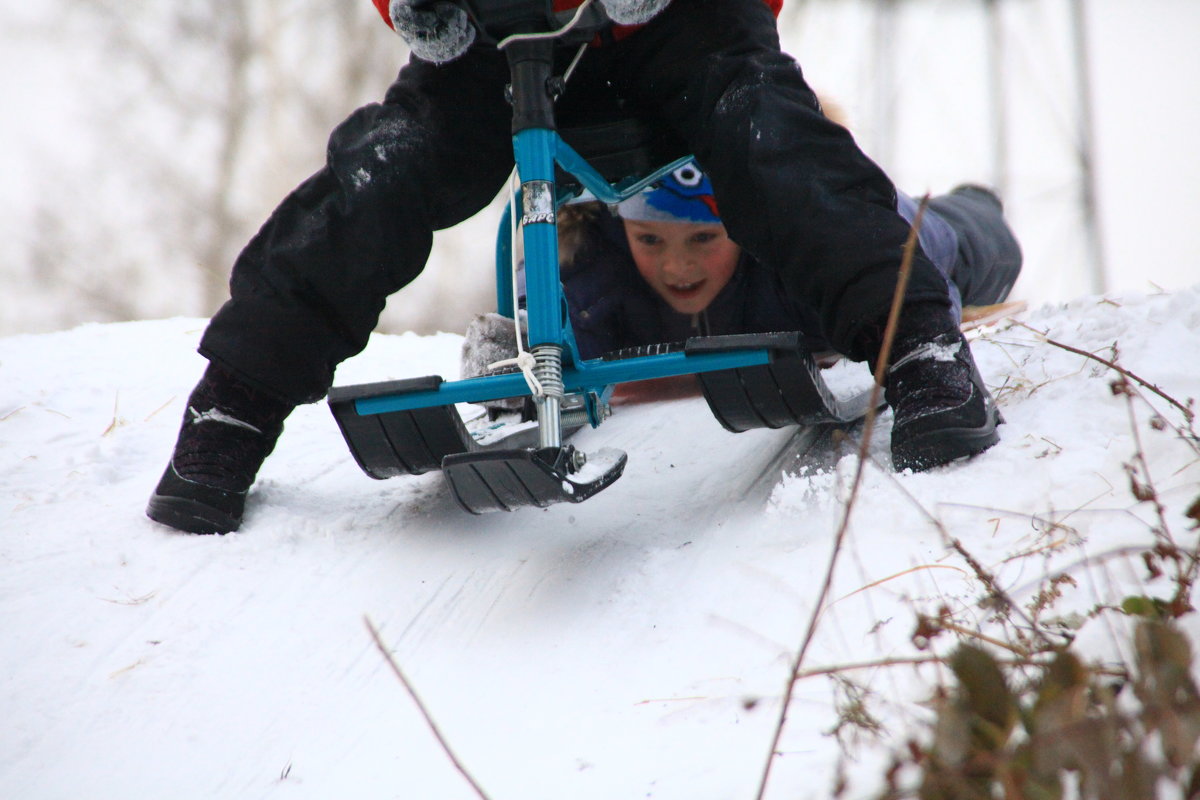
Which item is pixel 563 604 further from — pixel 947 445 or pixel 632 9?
pixel 632 9

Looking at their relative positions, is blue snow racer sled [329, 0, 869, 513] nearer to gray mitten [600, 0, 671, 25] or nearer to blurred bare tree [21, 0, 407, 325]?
gray mitten [600, 0, 671, 25]

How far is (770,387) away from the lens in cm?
130

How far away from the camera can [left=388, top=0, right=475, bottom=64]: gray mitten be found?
1.32 m

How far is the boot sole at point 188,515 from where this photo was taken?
1341 mm

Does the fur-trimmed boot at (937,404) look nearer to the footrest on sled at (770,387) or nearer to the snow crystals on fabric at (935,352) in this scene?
the snow crystals on fabric at (935,352)

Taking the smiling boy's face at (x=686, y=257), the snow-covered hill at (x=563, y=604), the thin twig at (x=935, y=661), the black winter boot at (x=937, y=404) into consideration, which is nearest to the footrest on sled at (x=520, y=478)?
the snow-covered hill at (x=563, y=604)

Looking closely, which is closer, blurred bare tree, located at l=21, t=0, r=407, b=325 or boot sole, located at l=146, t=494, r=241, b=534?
boot sole, located at l=146, t=494, r=241, b=534

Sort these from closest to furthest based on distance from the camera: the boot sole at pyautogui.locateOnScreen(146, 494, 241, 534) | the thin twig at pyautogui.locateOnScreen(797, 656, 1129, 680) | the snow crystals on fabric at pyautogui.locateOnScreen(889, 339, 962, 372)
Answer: the thin twig at pyautogui.locateOnScreen(797, 656, 1129, 680)
the snow crystals on fabric at pyautogui.locateOnScreen(889, 339, 962, 372)
the boot sole at pyautogui.locateOnScreen(146, 494, 241, 534)

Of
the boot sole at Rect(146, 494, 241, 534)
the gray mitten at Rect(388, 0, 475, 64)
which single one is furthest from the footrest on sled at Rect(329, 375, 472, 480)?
the gray mitten at Rect(388, 0, 475, 64)

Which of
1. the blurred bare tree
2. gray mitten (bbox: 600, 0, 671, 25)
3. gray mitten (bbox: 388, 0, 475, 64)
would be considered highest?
gray mitten (bbox: 388, 0, 475, 64)

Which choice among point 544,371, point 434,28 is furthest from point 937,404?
point 434,28

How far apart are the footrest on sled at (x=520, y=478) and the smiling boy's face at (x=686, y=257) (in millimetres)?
1042

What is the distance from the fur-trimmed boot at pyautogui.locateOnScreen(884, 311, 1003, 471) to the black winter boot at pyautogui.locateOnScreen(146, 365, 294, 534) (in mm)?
895

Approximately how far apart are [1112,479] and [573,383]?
0.72 m
